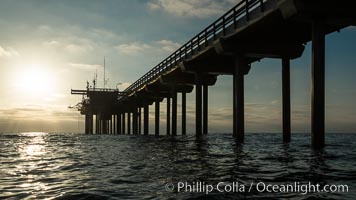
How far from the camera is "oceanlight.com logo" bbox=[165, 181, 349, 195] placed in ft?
23.9

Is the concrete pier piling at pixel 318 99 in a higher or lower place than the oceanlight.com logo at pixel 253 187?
higher

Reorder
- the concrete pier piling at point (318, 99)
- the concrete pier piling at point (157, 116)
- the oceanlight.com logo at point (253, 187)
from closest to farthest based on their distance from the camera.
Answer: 1. the oceanlight.com logo at point (253, 187)
2. the concrete pier piling at point (318, 99)
3. the concrete pier piling at point (157, 116)

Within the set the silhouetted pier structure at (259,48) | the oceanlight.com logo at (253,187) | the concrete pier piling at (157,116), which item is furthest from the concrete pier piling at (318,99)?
the concrete pier piling at (157,116)

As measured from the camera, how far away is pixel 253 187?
7.64 metres

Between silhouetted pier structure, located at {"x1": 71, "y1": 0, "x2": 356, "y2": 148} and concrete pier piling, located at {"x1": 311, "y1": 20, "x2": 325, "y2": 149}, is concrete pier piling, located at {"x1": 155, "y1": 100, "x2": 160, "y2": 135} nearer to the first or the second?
silhouetted pier structure, located at {"x1": 71, "y1": 0, "x2": 356, "y2": 148}

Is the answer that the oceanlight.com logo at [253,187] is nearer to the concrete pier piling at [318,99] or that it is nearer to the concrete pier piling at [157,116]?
the concrete pier piling at [318,99]

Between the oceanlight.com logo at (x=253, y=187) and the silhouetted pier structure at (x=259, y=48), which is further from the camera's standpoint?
the silhouetted pier structure at (x=259, y=48)

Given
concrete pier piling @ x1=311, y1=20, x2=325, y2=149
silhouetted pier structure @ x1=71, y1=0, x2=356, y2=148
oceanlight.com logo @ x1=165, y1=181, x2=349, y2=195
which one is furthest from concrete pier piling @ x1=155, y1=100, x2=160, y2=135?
oceanlight.com logo @ x1=165, y1=181, x2=349, y2=195

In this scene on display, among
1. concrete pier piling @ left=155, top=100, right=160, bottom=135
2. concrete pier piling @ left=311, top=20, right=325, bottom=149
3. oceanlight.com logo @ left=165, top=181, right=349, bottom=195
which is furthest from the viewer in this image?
concrete pier piling @ left=155, top=100, right=160, bottom=135

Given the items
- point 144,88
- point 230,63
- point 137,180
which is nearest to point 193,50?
point 230,63

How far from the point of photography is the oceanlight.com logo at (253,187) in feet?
23.9

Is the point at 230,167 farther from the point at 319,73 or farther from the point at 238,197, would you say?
the point at 319,73

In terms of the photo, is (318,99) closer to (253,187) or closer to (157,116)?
(253,187)

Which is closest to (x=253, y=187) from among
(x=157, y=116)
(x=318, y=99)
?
(x=318, y=99)
